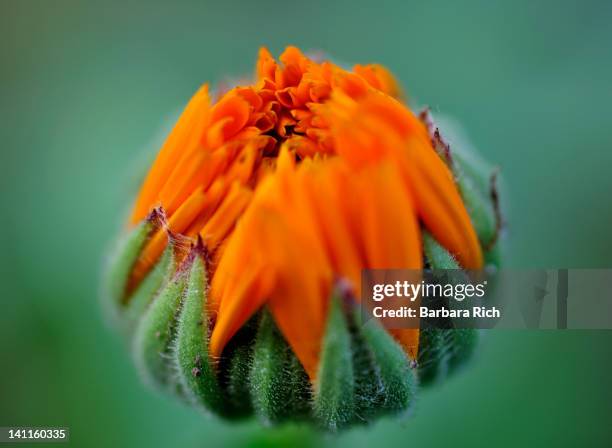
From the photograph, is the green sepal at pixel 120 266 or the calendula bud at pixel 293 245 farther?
the green sepal at pixel 120 266

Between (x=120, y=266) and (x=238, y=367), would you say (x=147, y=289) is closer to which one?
(x=120, y=266)

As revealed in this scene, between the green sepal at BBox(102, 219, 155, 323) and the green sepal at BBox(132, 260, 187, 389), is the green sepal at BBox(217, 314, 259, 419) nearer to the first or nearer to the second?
the green sepal at BBox(132, 260, 187, 389)

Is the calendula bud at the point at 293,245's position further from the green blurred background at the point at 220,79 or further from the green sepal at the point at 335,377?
the green blurred background at the point at 220,79

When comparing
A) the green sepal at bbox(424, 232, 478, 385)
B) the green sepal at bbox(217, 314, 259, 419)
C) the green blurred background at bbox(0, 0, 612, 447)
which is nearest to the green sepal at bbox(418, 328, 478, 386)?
the green sepal at bbox(424, 232, 478, 385)

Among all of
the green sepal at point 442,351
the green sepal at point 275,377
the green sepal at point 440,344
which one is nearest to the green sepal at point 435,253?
the green sepal at point 440,344

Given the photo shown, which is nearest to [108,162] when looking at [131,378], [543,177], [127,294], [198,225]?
[131,378]

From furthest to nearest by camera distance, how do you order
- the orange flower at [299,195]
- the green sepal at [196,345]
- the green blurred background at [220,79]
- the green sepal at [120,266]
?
the green blurred background at [220,79] → the green sepal at [120,266] → the green sepal at [196,345] → the orange flower at [299,195]

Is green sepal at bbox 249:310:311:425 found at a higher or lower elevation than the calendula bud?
lower

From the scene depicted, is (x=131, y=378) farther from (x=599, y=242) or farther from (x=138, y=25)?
(x=599, y=242)
